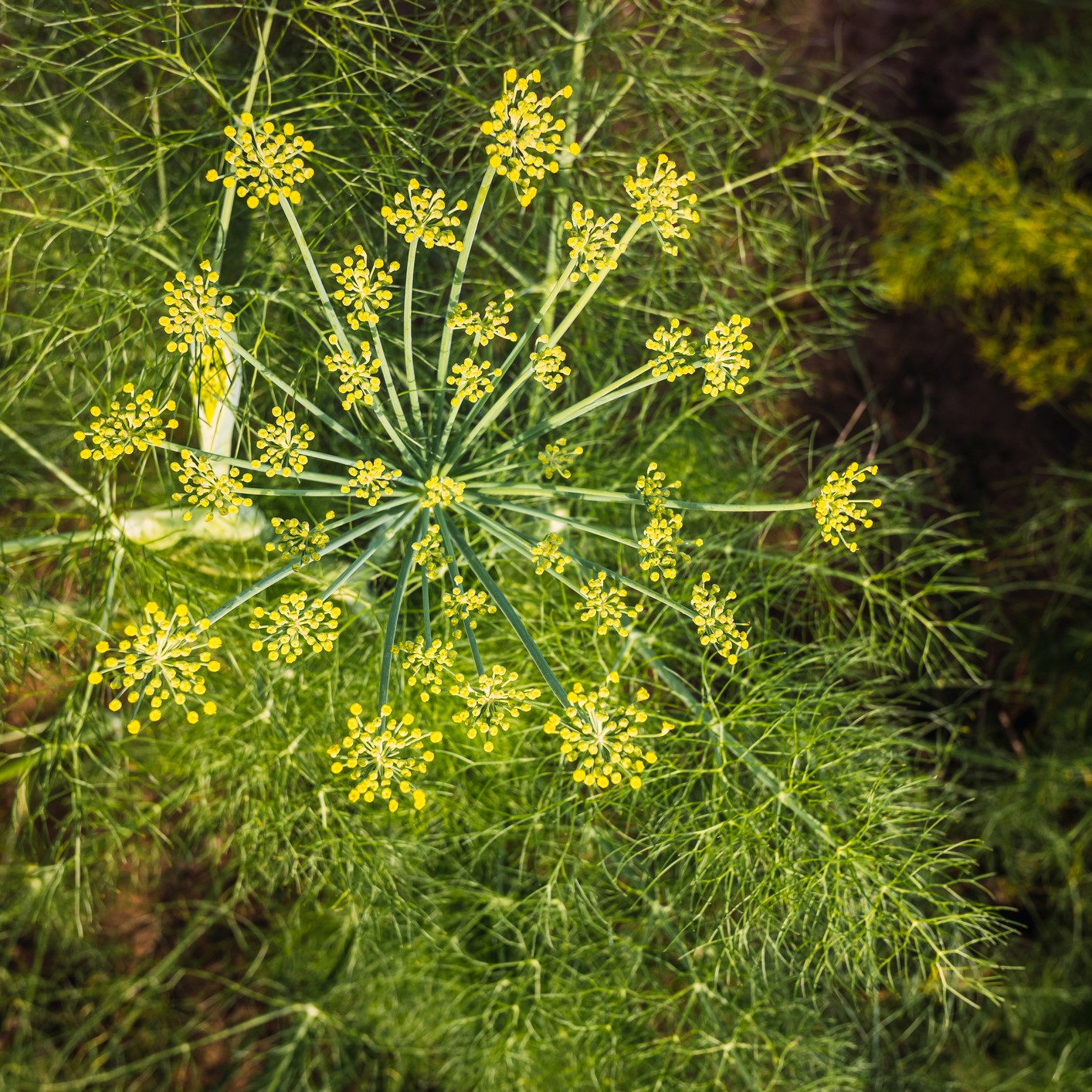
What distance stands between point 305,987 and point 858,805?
3.30 meters

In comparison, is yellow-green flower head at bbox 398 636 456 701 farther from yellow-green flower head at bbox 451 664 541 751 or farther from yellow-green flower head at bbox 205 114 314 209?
yellow-green flower head at bbox 205 114 314 209

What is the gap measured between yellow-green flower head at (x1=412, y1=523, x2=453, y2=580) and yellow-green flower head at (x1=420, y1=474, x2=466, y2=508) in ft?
0.32

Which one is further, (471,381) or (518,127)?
(471,381)

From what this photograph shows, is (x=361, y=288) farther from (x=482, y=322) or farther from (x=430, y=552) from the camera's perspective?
(x=430, y=552)

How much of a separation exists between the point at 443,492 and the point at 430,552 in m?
0.21

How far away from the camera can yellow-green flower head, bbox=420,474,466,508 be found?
2518 millimetres

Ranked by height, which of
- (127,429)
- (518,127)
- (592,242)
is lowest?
(127,429)

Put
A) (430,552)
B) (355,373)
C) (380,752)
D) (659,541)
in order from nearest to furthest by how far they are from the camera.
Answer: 1. (380,752)
2. (355,373)
3. (659,541)
4. (430,552)

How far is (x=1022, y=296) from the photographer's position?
588 centimetres

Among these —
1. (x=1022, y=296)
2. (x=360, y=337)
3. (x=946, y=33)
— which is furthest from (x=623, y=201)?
(x=946, y=33)

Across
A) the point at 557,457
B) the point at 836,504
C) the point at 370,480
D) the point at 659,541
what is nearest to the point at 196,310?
the point at 370,480

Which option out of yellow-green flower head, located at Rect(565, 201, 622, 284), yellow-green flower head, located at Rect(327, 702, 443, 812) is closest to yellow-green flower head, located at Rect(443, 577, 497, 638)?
yellow-green flower head, located at Rect(327, 702, 443, 812)

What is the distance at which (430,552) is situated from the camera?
2.62 meters

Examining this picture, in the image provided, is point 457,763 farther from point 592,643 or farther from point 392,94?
point 392,94
